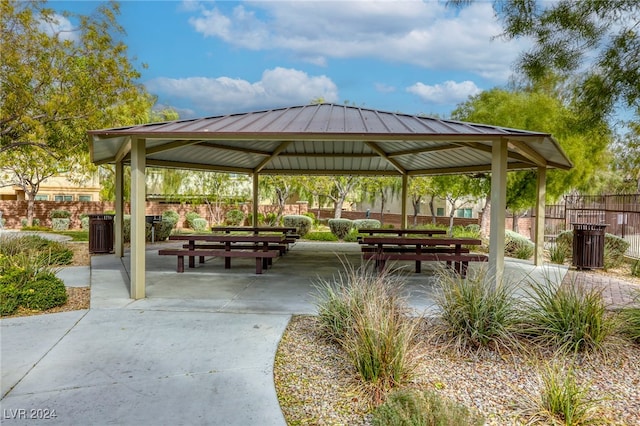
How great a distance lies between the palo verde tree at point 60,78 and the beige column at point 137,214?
5833mm

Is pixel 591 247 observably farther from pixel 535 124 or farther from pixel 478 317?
pixel 478 317

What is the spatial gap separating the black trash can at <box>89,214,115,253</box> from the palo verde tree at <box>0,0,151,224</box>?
2.43 m

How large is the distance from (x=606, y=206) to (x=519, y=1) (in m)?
10.4

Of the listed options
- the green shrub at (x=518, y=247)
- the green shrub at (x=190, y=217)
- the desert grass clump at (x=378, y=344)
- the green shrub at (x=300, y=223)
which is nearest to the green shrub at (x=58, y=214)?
the green shrub at (x=190, y=217)

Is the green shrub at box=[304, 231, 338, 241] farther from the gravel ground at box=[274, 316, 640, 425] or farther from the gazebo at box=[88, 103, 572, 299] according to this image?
the gravel ground at box=[274, 316, 640, 425]

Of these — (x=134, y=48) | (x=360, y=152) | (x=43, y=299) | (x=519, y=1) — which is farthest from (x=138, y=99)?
(x=519, y=1)

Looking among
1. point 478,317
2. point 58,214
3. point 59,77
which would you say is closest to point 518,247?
point 478,317

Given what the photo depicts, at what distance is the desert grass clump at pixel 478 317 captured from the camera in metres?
4.44

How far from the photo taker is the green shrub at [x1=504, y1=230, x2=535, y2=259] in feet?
40.0

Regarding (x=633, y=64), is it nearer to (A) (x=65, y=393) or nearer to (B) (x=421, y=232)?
(B) (x=421, y=232)

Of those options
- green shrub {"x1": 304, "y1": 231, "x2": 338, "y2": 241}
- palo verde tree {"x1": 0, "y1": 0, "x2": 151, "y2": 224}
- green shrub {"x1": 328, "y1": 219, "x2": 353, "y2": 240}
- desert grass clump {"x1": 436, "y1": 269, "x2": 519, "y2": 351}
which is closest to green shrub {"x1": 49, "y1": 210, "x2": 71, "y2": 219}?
palo verde tree {"x1": 0, "y1": 0, "x2": 151, "y2": 224}

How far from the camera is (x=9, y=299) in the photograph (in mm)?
5680

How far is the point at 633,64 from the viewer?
712cm

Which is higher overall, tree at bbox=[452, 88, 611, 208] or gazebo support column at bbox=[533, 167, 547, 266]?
tree at bbox=[452, 88, 611, 208]
